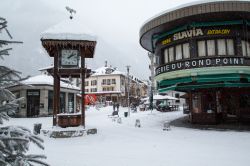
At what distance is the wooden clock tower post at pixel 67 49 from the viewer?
16.5 metres

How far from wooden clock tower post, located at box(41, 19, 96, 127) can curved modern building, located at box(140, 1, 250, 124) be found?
7166 mm

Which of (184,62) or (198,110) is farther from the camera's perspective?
(198,110)

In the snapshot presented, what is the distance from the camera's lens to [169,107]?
145ft

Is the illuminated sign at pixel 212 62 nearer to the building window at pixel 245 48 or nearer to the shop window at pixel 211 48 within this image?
the shop window at pixel 211 48

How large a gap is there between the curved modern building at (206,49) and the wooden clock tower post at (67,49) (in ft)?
23.5

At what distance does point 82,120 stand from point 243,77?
1246cm

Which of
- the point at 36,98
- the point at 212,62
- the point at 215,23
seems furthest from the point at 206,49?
the point at 36,98

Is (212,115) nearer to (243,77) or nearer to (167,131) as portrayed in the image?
(243,77)

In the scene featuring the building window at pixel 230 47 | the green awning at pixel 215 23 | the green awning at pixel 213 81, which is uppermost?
the green awning at pixel 215 23

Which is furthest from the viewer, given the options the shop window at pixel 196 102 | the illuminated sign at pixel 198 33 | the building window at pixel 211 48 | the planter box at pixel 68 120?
the shop window at pixel 196 102

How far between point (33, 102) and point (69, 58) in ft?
69.5

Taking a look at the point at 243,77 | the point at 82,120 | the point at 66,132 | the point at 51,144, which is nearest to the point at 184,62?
the point at 243,77

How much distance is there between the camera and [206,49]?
1964 cm

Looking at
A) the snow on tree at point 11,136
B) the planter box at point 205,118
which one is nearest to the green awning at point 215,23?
the planter box at point 205,118
